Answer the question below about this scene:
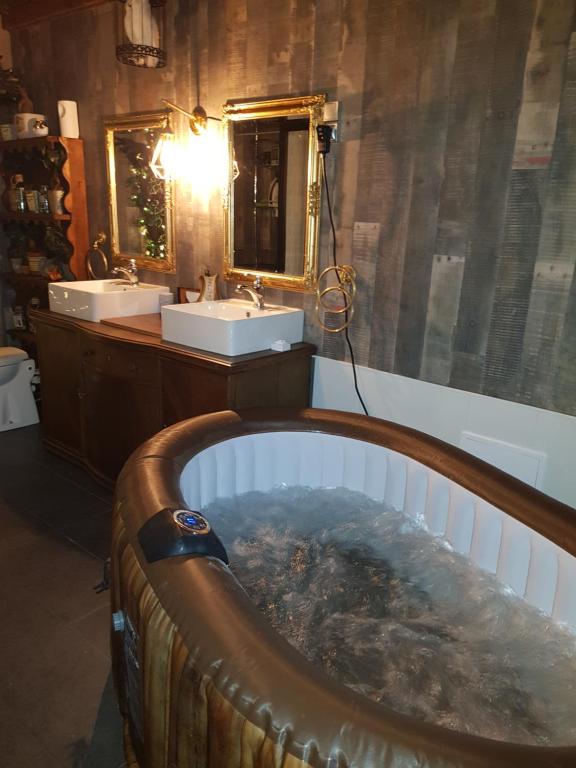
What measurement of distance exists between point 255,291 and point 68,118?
5.84ft

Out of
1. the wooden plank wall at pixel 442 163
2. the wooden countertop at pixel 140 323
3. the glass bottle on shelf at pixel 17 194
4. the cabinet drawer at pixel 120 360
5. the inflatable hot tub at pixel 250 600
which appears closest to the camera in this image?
the inflatable hot tub at pixel 250 600

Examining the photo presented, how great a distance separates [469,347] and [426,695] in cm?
122

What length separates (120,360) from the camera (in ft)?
8.71

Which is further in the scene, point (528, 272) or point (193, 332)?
point (193, 332)

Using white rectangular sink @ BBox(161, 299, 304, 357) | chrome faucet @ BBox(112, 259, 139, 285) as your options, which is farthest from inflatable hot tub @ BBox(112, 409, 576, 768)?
chrome faucet @ BBox(112, 259, 139, 285)

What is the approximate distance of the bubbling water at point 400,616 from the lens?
129cm

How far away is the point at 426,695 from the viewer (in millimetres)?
1314

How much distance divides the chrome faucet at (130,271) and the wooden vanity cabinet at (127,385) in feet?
1.41

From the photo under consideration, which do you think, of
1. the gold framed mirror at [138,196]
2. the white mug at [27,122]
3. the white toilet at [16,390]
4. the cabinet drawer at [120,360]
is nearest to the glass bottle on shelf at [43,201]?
the white mug at [27,122]

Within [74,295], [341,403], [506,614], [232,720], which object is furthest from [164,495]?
[74,295]

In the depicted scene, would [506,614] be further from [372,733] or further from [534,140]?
[534,140]

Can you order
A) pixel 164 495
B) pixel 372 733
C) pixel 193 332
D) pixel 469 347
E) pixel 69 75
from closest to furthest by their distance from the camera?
pixel 372 733, pixel 164 495, pixel 469 347, pixel 193 332, pixel 69 75

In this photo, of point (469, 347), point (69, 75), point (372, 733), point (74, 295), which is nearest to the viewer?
point (372, 733)

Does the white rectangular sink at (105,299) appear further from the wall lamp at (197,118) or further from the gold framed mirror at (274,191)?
the wall lamp at (197,118)
